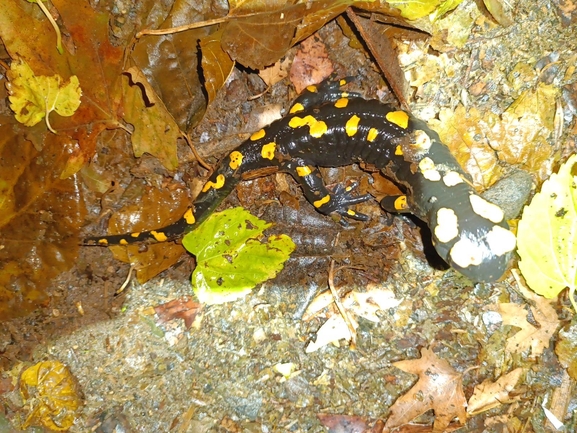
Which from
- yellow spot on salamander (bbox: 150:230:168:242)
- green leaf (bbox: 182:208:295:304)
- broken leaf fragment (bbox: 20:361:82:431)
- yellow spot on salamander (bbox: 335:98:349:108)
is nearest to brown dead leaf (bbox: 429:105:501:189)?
yellow spot on salamander (bbox: 335:98:349:108)

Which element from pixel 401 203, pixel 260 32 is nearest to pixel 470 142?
pixel 401 203

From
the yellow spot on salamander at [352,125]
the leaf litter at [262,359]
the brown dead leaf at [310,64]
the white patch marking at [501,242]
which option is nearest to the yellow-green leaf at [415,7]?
the leaf litter at [262,359]

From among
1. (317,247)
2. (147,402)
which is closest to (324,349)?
(317,247)

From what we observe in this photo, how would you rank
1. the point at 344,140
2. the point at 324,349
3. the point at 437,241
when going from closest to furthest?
the point at 437,241 → the point at 324,349 → the point at 344,140

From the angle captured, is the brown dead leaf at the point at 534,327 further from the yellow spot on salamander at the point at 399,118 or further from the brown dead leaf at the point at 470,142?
the yellow spot on salamander at the point at 399,118

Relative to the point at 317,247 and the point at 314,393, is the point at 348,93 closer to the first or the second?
the point at 317,247
